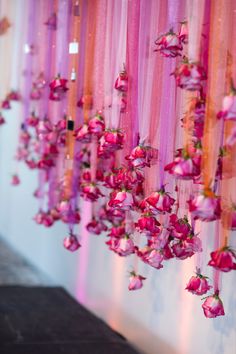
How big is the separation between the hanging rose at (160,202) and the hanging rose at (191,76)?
1.20ft

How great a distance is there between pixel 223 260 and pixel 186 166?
0.88ft

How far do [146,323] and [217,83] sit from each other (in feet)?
4.59

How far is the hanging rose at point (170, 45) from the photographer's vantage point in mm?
1796

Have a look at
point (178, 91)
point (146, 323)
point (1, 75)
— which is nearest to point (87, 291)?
point (146, 323)

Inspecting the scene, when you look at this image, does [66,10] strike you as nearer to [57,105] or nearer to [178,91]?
[57,105]

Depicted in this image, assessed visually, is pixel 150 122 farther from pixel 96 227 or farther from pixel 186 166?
pixel 96 227

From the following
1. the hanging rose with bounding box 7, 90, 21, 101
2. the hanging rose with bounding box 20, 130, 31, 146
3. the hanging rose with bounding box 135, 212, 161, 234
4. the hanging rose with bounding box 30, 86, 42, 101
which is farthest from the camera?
the hanging rose with bounding box 7, 90, 21, 101

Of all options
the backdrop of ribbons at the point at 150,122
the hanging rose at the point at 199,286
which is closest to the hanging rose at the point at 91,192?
the backdrop of ribbons at the point at 150,122

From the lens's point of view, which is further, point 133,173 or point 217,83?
point 133,173

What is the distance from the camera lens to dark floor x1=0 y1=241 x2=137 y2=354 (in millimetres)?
2588

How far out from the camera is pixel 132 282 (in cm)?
229

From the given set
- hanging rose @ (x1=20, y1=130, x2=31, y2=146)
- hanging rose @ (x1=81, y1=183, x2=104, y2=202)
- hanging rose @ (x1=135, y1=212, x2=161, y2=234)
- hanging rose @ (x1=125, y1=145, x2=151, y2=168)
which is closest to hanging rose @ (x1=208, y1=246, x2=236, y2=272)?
hanging rose @ (x1=135, y1=212, x2=161, y2=234)

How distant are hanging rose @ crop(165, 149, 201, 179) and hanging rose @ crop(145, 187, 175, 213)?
22 cm

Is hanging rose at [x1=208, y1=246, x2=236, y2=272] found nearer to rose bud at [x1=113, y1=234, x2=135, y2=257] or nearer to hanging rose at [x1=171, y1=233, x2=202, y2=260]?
hanging rose at [x1=171, y1=233, x2=202, y2=260]
